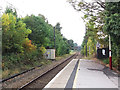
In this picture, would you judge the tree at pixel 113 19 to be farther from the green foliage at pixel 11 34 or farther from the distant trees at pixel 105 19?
the green foliage at pixel 11 34

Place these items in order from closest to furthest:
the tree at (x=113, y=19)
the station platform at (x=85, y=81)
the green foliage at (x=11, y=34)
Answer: the station platform at (x=85, y=81)
the tree at (x=113, y=19)
the green foliage at (x=11, y=34)

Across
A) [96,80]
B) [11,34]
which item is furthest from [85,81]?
[11,34]

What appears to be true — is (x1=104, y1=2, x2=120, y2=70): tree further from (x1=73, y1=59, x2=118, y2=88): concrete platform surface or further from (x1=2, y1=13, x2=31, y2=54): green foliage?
(x1=2, y1=13, x2=31, y2=54): green foliage

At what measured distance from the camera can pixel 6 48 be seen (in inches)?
596

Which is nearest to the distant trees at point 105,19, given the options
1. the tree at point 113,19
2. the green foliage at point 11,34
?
the tree at point 113,19

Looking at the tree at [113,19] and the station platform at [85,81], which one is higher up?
the tree at [113,19]

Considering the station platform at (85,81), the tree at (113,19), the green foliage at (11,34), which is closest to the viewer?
the station platform at (85,81)

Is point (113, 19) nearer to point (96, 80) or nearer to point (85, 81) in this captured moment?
point (96, 80)

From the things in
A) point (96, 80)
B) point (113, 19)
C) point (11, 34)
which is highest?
point (113, 19)

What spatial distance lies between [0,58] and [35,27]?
11950 mm

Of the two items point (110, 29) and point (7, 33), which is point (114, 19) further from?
point (7, 33)

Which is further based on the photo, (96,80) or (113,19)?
(113,19)

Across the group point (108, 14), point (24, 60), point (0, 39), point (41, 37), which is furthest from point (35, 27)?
point (108, 14)

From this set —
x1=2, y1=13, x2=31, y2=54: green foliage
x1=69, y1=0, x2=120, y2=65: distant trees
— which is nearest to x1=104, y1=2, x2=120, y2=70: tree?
x1=69, y1=0, x2=120, y2=65: distant trees
